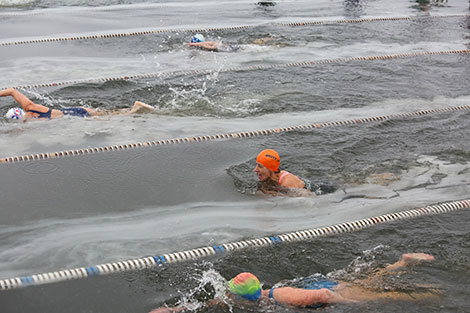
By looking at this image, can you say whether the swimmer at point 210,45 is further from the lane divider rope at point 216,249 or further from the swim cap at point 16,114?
the lane divider rope at point 216,249

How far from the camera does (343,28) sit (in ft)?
45.6

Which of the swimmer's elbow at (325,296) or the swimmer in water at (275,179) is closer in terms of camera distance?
the swimmer's elbow at (325,296)

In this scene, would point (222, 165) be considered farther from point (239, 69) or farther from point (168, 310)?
point (239, 69)

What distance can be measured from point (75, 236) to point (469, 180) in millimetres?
4409

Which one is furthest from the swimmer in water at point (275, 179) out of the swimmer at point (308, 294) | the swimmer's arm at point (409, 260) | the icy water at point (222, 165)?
the swimmer at point (308, 294)

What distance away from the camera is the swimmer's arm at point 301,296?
4504mm

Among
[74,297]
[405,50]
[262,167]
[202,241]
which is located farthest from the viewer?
[405,50]

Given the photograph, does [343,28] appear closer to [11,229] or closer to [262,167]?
[262,167]

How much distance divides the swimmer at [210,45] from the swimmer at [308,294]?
7.70m

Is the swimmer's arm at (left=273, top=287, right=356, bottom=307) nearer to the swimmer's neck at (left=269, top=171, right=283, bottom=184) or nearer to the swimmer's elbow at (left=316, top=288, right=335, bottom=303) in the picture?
the swimmer's elbow at (left=316, top=288, right=335, bottom=303)

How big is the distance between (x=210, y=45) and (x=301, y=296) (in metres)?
8.05

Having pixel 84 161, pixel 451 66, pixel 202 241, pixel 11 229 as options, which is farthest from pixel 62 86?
pixel 451 66

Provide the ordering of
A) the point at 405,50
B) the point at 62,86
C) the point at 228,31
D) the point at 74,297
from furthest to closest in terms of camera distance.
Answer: the point at 228,31 → the point at 405,50 → the point at 62,86 → the point at 74,297

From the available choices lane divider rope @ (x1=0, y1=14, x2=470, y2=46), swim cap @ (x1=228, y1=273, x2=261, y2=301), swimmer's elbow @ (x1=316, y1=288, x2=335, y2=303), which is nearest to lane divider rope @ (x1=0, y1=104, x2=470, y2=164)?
swim cap @ (x1=228, y1=273, x2=261, y2=301)
